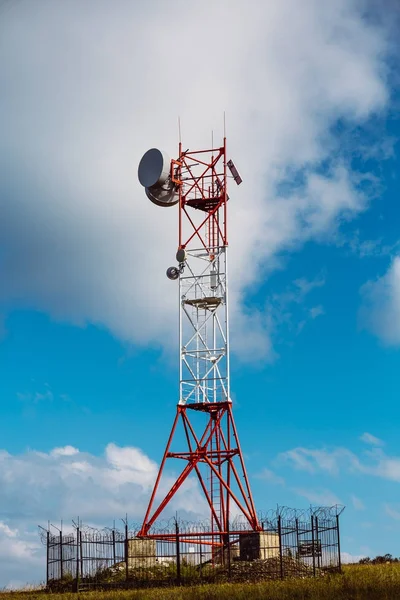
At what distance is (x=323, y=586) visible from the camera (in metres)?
35.8

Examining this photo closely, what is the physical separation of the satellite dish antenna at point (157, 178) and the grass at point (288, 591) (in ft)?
72.1

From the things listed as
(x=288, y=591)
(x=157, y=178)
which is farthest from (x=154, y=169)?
(x=288, y=591)

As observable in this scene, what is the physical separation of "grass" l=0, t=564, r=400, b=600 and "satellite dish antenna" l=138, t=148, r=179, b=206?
21968mm

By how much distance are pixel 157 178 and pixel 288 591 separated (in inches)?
963

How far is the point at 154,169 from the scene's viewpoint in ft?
171

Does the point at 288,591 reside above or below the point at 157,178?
below

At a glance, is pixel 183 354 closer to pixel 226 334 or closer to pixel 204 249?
pixel 226 334

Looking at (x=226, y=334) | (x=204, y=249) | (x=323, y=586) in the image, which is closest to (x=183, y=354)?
(x=226, y=334)

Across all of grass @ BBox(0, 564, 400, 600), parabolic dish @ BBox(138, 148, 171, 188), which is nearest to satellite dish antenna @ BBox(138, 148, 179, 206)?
parabolic dish @ BBox(138, 148, 171, 188)

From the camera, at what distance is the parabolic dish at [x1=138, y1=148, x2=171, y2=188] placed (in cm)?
5169

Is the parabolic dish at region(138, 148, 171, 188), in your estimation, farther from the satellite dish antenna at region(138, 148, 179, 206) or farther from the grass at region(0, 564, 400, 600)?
the grass at region(0, 564, 400, 600)

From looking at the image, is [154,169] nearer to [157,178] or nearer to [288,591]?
[157,178]

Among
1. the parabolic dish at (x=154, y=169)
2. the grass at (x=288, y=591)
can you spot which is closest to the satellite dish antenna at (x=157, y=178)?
the parabolic dish at (x=154, y=169)

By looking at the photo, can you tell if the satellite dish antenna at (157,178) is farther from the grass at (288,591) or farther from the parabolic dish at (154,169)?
the grass at (288,591)
